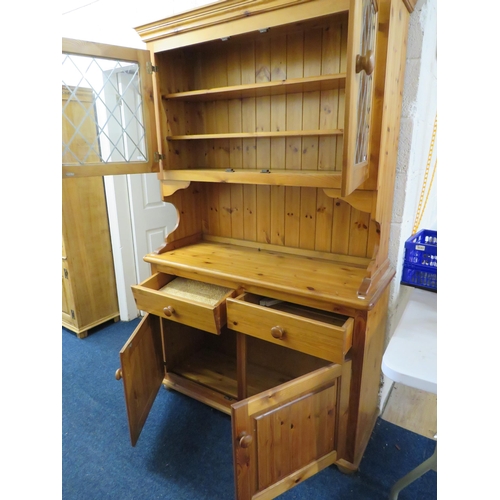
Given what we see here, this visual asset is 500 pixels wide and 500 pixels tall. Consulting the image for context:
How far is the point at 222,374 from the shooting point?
201cm

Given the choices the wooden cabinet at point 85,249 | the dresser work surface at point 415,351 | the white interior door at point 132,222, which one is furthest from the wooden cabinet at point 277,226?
the wooden cabinet at point 85,249

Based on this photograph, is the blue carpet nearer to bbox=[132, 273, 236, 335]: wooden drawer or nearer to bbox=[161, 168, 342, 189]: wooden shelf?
bbox=[132, 273, 236, 335]: wooden drawer

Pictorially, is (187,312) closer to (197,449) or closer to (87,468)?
(197,449)

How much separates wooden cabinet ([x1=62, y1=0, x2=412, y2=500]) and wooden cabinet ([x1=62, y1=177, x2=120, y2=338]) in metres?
0.88

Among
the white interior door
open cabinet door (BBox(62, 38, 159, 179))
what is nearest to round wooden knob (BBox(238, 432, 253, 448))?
open cabinet door (BBox(62, 38, 159, 179))

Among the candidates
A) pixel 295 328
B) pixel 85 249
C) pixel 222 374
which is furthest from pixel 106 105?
pixel 222 374

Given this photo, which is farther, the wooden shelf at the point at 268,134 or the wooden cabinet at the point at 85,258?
the wooden cabinet at the point at 85,258

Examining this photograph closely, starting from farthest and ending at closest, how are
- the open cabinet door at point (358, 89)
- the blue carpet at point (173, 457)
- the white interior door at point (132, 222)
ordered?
1. the white interior door at point (132, 222)
2. the blue carpet at point (173, 457)
3. the open cabinet door at point (358, 89)

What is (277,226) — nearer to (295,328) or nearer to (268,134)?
(268,134)

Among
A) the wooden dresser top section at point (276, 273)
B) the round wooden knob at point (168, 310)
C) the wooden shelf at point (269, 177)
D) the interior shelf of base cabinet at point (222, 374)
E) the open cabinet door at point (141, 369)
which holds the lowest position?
the interior shelf of base cabinet at point (222, 374)

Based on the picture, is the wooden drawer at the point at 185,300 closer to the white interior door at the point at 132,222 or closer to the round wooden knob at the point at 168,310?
the round wooden knob at the point at 168,310

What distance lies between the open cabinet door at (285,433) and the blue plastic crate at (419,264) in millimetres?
611

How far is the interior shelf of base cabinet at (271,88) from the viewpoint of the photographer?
1.34 m

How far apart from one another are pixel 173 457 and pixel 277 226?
120 centimetres
